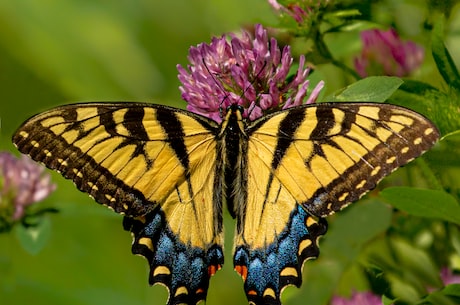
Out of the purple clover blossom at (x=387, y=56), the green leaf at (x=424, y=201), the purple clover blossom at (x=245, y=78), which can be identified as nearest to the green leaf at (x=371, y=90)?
the purple clover blossom at (x=245, y=78)

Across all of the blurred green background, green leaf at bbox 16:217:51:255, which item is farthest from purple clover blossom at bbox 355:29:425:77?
the blurred green background

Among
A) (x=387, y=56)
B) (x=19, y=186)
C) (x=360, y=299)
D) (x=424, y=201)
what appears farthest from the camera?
(x=19, y=186)

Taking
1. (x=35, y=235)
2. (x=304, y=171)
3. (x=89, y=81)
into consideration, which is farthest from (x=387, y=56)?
(x=89, y=81)

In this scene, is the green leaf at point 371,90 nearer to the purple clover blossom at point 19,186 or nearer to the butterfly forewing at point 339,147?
the butterfly forewing at point 339,147

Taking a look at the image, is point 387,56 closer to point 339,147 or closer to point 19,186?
point 339,147

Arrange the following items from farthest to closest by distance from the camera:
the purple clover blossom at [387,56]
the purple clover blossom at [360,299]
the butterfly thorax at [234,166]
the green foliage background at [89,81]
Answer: the green foliage background at [89,81]
the purple clover blossom at [387,56]
the purple clover blossom at [360,299]
the butterfly thorax at [234,166]

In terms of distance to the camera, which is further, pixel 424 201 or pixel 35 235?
pixel 35 235
